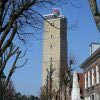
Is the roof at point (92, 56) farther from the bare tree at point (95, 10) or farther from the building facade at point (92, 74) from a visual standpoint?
the bare tree at point (95, 10)

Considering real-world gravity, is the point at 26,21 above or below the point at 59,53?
below

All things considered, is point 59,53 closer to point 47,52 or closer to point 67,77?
point 47,52

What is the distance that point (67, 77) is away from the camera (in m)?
A: 59.8

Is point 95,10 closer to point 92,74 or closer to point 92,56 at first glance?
point 92,56

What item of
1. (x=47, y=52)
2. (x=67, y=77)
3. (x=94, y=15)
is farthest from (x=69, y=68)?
(x=47, y=52)

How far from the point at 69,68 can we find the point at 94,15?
46406mm

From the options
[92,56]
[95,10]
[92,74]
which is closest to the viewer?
[95,10]

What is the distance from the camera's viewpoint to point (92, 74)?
56125 millimetres

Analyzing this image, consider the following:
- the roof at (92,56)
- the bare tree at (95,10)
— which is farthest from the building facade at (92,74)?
the bare tree at (95,10)

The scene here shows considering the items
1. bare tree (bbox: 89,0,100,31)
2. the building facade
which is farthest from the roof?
bare tree (bbox: 89,0,100,31)

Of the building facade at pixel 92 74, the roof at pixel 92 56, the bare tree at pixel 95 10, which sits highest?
the roof at pixel 92 56

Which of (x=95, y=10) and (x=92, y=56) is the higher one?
(x=92, y=56)

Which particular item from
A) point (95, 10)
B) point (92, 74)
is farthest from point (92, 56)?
point (95, 10)

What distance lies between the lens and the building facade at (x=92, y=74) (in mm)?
52281
